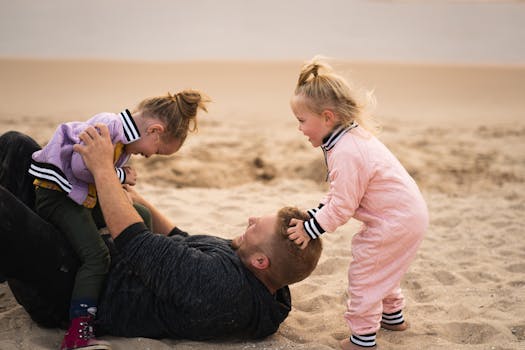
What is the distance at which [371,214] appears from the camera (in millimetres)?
3062

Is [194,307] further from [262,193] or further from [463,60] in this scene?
[463,60]

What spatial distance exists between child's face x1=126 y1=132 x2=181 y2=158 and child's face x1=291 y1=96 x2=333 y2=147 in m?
0.61

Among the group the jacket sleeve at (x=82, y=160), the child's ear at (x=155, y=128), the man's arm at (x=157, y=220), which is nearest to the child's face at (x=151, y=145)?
the child's ear at (x=155, y=128)

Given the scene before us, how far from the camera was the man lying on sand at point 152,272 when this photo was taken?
2.80 m

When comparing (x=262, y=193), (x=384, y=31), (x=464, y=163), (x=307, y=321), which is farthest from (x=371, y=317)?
(x=384, y=31)

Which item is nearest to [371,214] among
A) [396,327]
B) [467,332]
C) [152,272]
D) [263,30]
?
[396,327]

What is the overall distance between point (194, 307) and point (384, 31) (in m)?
15.5

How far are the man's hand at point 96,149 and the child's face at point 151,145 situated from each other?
0.19m

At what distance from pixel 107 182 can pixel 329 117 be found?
3.46 ft

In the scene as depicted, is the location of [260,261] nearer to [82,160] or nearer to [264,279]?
[264,279]

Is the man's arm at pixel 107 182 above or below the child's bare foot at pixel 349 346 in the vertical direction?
above

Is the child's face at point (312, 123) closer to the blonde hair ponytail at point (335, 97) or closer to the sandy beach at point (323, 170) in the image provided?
the blonde hair ponytail at point (335, 97)

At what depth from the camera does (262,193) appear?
19.7ft

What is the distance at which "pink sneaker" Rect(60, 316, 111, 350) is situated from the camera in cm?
275
